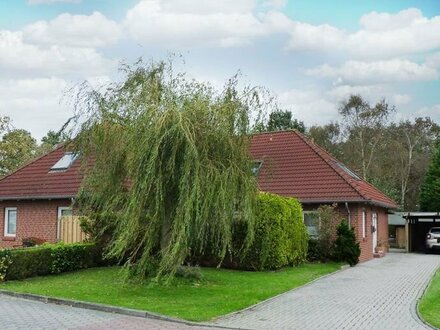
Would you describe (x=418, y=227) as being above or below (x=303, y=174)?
below

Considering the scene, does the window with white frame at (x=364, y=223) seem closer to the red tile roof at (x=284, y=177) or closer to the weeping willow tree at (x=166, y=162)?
the red tile roof at (x=284, y=177)

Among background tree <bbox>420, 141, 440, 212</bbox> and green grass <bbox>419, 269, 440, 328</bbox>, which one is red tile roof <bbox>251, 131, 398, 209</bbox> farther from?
background tree <bbox>420, 141, 440, 212</bbox>

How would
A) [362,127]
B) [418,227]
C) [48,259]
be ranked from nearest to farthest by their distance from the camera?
[48,259] → [418,227] → [362,127]

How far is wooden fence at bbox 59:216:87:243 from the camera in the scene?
65.6 ft

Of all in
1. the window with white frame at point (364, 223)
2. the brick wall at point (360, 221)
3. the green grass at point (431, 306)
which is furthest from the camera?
the window with white frame at point (364, 223)


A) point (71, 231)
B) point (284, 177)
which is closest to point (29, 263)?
point (71, 231)

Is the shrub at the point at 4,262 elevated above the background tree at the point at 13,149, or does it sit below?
below

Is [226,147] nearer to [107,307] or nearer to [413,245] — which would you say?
[107,307]

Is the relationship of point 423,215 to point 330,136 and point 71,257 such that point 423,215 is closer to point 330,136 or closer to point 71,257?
point 330,136

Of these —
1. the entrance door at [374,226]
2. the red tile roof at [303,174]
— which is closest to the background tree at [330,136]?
the entrance door at [374,226]

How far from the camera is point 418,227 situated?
121 feet

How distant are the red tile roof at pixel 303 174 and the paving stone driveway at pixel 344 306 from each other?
4.93 metres

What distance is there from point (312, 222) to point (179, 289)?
10.1 metres

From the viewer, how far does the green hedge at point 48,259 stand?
15.4 meters
